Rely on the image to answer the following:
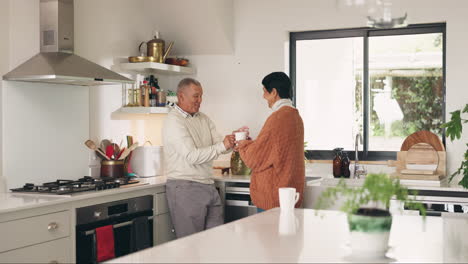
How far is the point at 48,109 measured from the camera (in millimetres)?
4176

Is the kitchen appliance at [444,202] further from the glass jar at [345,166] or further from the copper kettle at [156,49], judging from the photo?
the copper kettle at [156,49]

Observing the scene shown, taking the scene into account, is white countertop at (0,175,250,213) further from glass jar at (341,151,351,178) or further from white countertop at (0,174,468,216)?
glass jar at (341,151,351,178)

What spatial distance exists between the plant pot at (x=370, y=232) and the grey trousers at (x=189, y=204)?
2.56m

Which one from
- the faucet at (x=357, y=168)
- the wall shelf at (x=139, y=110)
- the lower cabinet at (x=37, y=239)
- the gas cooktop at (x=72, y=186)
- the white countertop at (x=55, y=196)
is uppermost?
the wall shelf at (x=139, y=110)

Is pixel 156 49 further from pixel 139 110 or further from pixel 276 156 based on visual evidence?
pixel 276 156

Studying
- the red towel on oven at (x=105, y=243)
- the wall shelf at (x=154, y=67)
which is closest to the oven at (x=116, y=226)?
the red towel on oven at (x=105, y=243)

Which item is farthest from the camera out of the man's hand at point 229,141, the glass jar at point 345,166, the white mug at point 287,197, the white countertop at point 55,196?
the glass jar at point 345,166

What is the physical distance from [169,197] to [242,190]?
59cm

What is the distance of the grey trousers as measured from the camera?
4334mm

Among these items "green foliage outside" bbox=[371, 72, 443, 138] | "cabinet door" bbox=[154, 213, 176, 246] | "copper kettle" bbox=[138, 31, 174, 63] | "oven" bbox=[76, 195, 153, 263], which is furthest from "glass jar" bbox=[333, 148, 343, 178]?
"copper kettle" bbox=[138, 31, 174, 63]

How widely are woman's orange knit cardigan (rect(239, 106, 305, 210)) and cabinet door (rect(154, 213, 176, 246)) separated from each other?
1.00 meters

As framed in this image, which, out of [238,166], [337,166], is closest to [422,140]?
[337,166]

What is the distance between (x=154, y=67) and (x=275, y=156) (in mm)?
1654

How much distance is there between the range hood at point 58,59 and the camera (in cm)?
380
